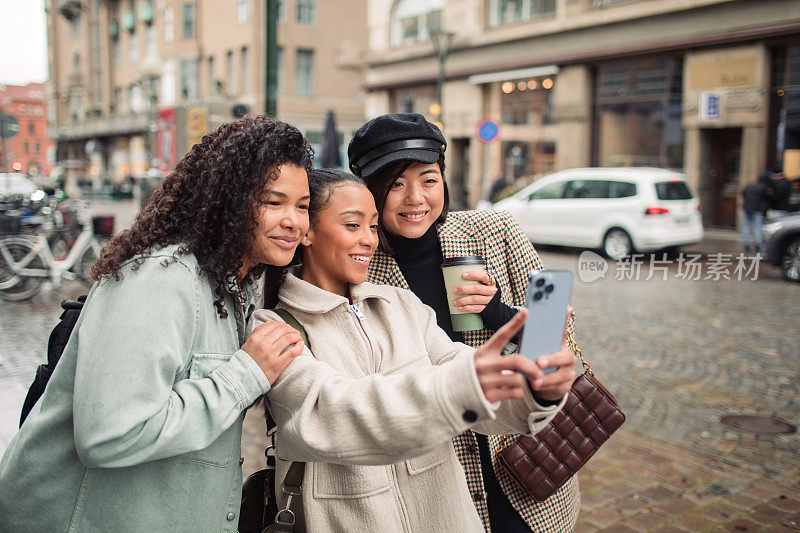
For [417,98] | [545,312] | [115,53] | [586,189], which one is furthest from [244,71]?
Result: [545,312]

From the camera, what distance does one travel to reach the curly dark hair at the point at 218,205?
5.78ft

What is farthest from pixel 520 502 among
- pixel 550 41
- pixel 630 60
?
pixel 550 41

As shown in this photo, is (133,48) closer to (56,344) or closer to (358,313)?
(56,344)

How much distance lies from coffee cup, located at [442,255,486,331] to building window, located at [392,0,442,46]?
23928 millimetres

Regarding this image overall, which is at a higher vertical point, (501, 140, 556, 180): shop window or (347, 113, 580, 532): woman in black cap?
(501, 140, 556, 180): shop window

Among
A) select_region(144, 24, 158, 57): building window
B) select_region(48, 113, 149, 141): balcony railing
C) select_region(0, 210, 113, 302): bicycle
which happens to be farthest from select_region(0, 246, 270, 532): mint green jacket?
select_region(144, 24, 158, 57): building window

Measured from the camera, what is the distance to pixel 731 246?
16.0 meters

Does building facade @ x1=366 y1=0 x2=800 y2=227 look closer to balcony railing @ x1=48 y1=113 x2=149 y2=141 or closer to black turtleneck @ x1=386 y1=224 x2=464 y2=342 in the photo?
black turtleneck @ x1=386 y1=224 x2=464 y2=342

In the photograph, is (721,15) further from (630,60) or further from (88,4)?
(88,4)

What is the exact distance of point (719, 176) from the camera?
18250 millimetres

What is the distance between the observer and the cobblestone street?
3906mm

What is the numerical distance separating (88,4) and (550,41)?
46.3 meters

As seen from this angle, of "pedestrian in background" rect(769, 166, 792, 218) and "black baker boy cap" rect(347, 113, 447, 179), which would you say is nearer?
"black baker boy cap" rect(347, 113, 447, 179)

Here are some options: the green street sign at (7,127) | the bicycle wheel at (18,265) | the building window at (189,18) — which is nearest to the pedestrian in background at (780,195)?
the bicycle wheel at (18,265)
